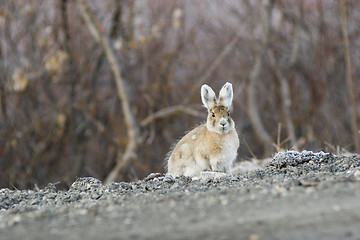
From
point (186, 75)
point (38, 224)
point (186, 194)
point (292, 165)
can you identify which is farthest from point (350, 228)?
point (186, 75)

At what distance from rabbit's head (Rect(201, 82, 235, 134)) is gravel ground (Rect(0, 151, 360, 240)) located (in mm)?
1519

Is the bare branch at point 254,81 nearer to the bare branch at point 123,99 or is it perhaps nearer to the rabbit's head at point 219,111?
the bare branch at point 123,99

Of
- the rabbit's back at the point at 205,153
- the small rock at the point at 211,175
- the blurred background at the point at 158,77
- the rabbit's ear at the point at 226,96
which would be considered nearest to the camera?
the small rock at the point at 211,175

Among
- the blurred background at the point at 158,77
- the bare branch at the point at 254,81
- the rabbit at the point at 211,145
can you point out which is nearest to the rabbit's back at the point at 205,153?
the rabbit at the point at 211,145

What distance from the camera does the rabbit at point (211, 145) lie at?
24.5ft

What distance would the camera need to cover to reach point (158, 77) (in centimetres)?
1698

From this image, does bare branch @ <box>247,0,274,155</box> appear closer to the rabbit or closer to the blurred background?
the blurred background

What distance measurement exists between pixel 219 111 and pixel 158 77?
9.52 meters

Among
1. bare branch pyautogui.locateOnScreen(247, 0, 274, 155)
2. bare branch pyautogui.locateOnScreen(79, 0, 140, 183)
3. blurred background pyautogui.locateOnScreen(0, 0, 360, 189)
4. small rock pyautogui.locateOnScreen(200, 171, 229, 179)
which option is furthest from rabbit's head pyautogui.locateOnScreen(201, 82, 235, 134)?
blurred background pyautogui.locateOnScreen(0, 0, 360, 189)

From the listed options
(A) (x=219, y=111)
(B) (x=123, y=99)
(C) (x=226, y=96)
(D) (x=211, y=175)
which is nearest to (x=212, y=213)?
(D) (x=211, y=175)

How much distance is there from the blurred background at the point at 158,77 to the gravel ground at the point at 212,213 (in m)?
9.13

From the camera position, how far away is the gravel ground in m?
3.94

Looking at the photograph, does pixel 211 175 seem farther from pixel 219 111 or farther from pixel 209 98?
pixel 209 98

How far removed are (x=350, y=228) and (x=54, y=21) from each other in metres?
13.1
